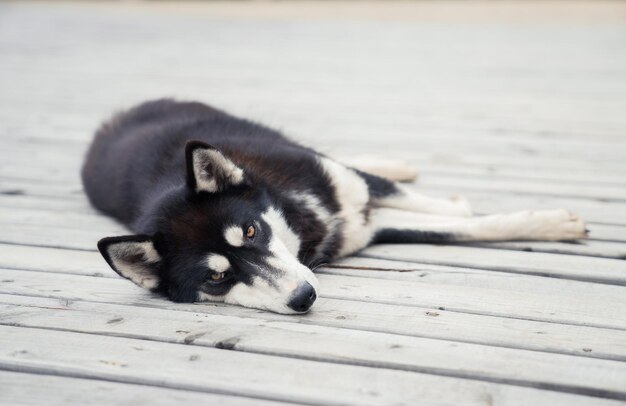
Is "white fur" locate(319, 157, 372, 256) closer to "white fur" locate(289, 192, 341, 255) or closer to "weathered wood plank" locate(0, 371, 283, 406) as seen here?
"white fur" locate(289, 192, 341, 255)

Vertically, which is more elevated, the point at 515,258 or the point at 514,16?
the point at 514,16

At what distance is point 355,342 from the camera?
7.16 ft

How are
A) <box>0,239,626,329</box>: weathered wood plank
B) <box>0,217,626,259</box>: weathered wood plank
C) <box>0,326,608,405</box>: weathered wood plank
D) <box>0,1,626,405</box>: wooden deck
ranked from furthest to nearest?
<box>0,217,626,259</box>: weathered wood plank → <box>0,239,626,329</box>: weathered wood plank → <box>0,1,626,405</box>: wooden deck → <box>0,326,608,405</box>: weathered wood plank

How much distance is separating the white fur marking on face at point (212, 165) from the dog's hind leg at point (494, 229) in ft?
2.47

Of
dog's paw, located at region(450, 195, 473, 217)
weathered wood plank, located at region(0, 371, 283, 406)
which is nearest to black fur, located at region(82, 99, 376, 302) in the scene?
weathered wood plank, located at region(0, 371, 283, 406)

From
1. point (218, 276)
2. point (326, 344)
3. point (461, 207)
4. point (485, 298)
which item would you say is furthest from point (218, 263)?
point (461, 207)

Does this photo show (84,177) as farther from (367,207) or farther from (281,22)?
(281,22)

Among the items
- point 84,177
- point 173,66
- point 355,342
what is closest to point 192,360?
point 355,342

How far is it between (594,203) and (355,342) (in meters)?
1.90

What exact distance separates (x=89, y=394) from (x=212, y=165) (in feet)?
3.14

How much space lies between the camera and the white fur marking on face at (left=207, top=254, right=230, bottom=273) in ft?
8.33

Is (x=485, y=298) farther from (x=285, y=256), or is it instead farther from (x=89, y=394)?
(x=89, y=394)

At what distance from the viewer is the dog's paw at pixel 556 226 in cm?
308

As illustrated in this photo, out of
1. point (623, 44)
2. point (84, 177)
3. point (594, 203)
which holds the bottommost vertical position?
point (84, 177)
